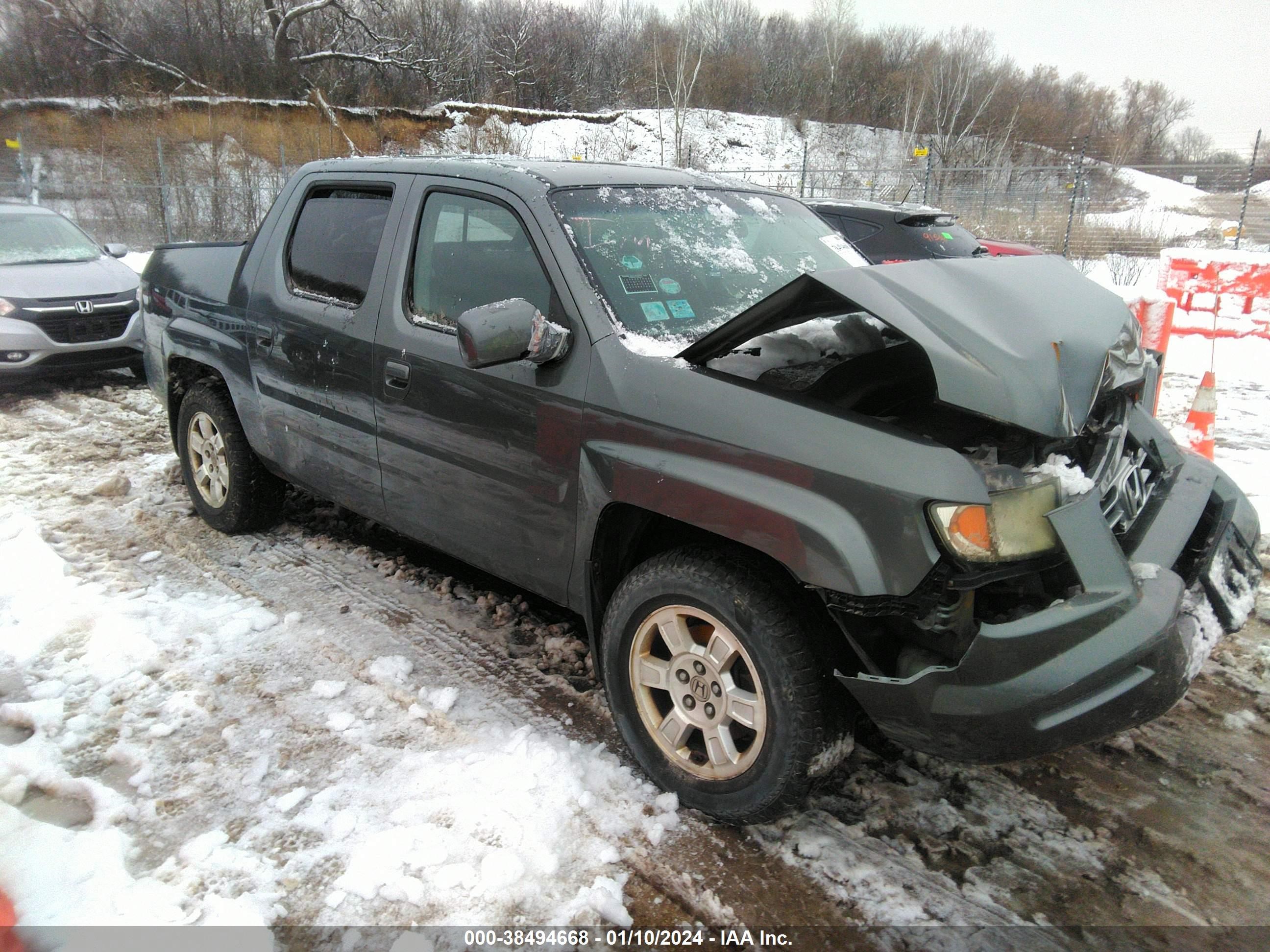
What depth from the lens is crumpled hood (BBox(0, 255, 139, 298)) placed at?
7508 millimetres

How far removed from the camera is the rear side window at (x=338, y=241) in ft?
11.3

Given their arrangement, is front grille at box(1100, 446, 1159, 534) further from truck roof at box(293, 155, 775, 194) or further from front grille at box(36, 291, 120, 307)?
front grille at box(36, 291, 120, 307)

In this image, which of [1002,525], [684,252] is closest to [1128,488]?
[1002,525]

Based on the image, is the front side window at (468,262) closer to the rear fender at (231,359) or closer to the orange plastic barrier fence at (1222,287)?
the rear fender at (231,359)

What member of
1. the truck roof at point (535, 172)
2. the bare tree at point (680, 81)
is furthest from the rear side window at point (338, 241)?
the bare tree at point (680, 81)

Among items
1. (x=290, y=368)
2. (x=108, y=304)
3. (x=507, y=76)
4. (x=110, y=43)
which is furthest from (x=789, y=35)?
(x=290, y=368)

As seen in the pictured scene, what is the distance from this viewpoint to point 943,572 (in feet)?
6.48

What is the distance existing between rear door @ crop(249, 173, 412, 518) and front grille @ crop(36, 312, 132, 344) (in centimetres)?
496

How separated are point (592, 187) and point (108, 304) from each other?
22.4 feet

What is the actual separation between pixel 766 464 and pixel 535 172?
158 cm

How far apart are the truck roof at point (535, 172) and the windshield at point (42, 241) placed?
6.50 m

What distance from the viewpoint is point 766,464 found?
7.12 ft

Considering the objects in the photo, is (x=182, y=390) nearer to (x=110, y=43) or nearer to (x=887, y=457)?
(x=887, y=457)

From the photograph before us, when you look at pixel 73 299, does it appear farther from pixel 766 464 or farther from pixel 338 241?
pixel 766 464
